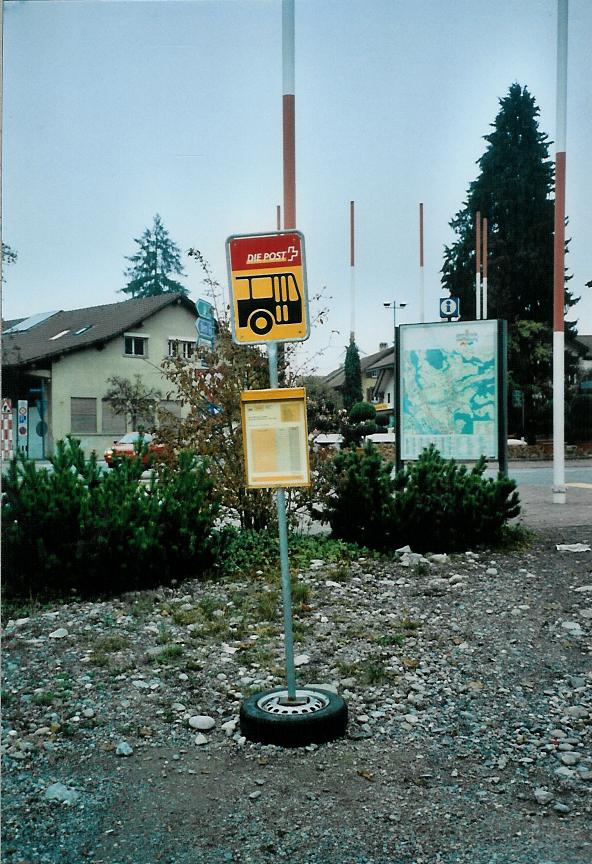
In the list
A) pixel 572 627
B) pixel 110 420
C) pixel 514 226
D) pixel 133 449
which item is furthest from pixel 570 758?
pixel 514 226

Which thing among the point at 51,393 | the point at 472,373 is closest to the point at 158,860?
the point at 51,393

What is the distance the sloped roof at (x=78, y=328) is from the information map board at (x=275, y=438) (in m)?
1.13

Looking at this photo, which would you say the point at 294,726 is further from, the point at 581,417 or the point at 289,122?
the point at 581,417

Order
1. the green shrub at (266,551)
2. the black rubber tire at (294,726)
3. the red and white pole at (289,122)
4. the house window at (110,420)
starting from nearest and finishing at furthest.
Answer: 1. the black rubber tire at (294,726)
2. the red and white pole at (289,122)
3. the green shrub at (266,551)
4. the house window at (110,420)

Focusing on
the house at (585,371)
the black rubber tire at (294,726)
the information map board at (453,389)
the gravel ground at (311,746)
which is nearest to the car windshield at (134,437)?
the gravel ground at (311,746)

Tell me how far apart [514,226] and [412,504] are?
1087 centimetres

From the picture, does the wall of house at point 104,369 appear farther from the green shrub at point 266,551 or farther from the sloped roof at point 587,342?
the sloped roof at point 587,342

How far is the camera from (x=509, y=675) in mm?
4598

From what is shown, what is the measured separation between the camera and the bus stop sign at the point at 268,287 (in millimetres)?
3770

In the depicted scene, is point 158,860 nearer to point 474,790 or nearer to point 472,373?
point 474,790

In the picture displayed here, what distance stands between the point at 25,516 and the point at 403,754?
3.16m

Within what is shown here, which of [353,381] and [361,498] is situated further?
[353,381]

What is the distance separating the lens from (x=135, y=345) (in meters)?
7.80

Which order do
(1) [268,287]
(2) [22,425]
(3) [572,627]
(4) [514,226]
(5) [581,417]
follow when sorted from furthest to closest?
1. (5) [581,417]
2. (4) [514,226]
3. (2) [22,425]
4. (3) [572,627]
5. (1) [268,287]
